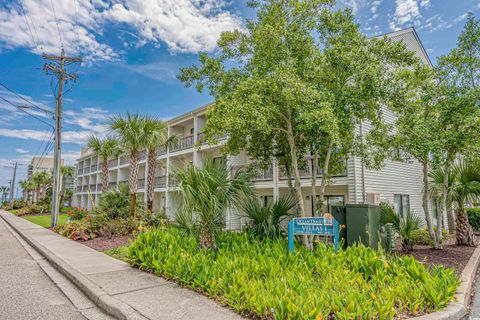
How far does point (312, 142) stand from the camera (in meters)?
9.23

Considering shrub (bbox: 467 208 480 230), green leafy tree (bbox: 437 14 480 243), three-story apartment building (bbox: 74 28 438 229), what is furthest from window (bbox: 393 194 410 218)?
green leafy tree (bbox: 437 14 480 243)

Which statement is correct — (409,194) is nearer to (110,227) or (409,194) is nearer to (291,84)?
(291,84)

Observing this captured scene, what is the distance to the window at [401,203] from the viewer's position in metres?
15.8

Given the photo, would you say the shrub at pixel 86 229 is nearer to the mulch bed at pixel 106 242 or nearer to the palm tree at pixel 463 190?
the mulch bed at pixel 106 242

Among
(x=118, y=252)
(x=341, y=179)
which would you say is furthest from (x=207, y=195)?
(x=341, y=179)

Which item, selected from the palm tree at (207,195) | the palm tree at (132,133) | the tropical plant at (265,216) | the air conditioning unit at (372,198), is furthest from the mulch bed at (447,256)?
the palm tree at (132,133)

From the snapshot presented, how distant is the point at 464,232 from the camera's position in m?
11.6

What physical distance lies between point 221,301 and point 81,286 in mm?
3282

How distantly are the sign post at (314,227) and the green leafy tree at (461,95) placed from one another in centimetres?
502

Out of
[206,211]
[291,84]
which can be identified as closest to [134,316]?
[206,211]

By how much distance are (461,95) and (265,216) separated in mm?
6932

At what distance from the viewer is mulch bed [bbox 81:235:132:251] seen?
10.9 meters

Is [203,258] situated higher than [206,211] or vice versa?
[206,211]

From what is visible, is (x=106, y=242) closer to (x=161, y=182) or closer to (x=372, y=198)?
(x=372, y=198)
